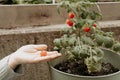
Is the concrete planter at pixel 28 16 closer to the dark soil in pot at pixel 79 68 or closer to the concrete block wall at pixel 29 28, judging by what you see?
the concrete block wall at pixel 29 28

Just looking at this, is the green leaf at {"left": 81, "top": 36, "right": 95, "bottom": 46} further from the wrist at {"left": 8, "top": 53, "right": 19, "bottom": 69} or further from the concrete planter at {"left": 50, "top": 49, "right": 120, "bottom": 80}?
the wrist at {"left": 8, "top": 53, "right": 19, "bottom": 69}

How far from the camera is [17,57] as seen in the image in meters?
1.32

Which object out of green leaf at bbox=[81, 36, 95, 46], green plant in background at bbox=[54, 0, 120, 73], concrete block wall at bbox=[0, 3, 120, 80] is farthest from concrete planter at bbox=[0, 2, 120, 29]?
green leaf at bbox=[81, 36, 95, 46]

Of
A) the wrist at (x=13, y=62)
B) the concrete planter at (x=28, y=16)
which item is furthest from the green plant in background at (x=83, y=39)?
the concrete planter at (x=28, y=16)

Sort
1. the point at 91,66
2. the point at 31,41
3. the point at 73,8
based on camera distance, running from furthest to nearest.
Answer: the point at 31,41, the point at 73,8, the point at 91,66

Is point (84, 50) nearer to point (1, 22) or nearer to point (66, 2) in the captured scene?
point (66, 2)

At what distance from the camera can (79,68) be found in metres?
1.42

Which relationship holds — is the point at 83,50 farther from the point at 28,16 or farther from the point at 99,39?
the point at 28,16

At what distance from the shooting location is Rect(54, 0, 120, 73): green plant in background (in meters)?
1.27

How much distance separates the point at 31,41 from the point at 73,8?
0.44 m

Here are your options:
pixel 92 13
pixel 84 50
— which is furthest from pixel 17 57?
pixel 92 13

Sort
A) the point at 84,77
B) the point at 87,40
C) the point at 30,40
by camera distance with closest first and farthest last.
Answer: the point at 84,77, the point at 87,40, the point at 30,40

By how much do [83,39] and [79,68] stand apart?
156 millimetres

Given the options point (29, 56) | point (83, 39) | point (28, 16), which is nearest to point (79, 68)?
point (83, 39)
